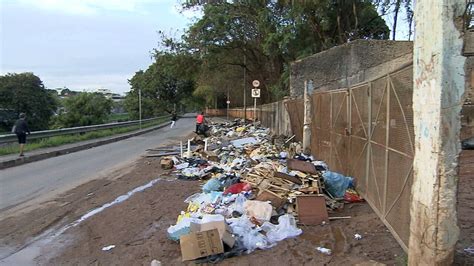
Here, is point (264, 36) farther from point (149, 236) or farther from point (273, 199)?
point (149, 236)

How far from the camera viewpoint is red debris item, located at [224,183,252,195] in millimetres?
8414

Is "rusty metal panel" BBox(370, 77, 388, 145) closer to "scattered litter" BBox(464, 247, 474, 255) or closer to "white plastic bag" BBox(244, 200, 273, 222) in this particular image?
"scattered litter" BBox(464, 247, 474, 255)

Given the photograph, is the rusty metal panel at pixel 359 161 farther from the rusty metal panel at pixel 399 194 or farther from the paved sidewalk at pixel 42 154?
the paved sidewalk at pixel 42 154

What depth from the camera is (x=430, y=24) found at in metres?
3.93

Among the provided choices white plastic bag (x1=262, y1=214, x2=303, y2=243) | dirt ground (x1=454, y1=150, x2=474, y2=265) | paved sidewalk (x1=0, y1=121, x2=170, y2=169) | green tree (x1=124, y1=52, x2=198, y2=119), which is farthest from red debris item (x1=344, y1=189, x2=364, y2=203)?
green tree (x1=124, y1=52, x2=198, y2=119)

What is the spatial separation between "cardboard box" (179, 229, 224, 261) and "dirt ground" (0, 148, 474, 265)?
5.3 inches

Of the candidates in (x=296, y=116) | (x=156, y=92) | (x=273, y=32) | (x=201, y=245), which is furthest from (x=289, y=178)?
(x=156, y=92)

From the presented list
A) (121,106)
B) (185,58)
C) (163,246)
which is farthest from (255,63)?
(121,106)

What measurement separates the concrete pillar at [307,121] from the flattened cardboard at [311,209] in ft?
21.6

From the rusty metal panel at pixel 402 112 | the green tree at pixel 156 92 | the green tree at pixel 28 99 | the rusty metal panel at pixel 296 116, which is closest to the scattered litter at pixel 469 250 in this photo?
the rusty metal panel at pixel 402 112

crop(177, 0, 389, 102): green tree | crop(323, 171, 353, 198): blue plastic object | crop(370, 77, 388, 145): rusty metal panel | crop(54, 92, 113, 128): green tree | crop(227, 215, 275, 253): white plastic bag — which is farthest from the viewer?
crop(54, 92, 113, 128): green tree

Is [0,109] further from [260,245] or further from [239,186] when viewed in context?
[260,245]

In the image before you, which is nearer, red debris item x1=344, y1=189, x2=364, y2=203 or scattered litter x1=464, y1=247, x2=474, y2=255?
scattered litter x1=464, y1=247, x2=474, y2=255

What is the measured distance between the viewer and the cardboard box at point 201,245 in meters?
5.45
